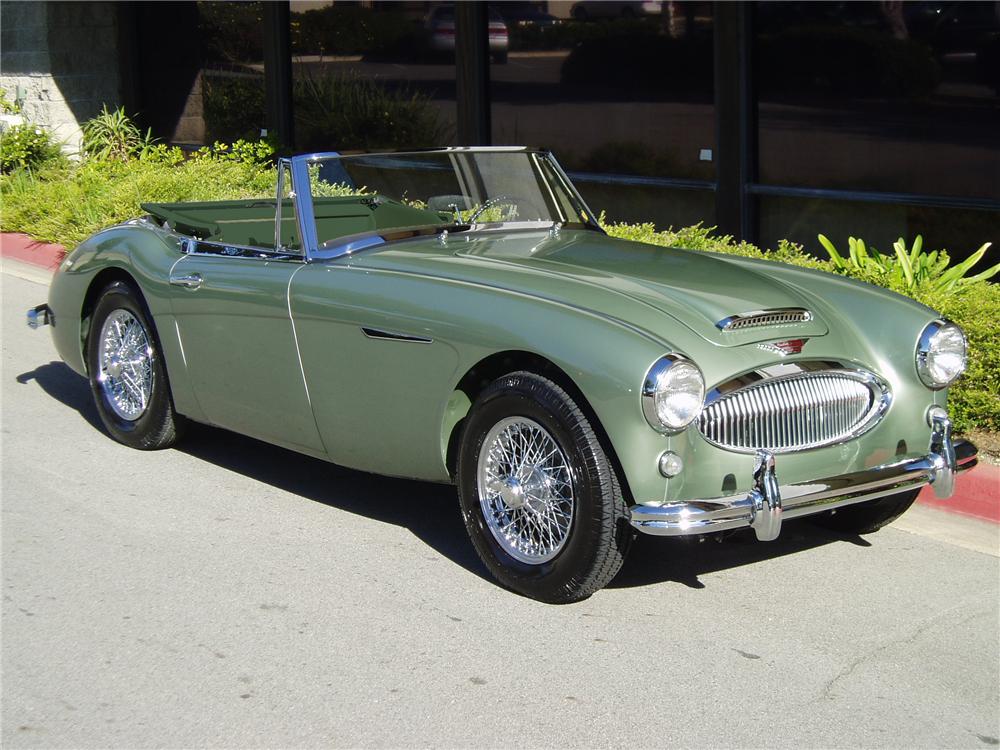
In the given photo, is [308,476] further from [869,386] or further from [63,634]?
[869,386]

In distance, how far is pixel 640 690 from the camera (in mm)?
3770

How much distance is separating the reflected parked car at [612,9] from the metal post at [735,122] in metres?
0.67

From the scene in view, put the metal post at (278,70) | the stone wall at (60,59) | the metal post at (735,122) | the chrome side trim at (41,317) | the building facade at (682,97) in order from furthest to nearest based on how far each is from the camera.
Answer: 1. the stone wall at (60,59)
2. the metal post at (278,70)
3. the metal post at (735,122)
4. the building facade at (682,97)
5. the chrome side trim at (41,317)

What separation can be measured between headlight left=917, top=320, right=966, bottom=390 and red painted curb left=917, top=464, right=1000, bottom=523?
89 centimetres

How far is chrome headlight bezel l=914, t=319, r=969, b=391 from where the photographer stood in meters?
4.66

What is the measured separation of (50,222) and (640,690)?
9094 millimetres

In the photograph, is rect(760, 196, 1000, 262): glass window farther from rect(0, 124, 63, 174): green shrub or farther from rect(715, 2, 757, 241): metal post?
rect(0, 124, 63, 174): green shrub

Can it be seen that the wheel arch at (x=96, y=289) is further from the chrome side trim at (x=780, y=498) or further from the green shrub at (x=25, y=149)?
the green shrub at (x=25, y=149)

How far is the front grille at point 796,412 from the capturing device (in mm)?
4164

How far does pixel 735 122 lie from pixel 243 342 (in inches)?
213

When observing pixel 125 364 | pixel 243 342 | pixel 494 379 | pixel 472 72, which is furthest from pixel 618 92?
pixel 494 379

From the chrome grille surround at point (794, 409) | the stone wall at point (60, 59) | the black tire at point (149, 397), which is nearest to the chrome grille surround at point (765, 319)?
the chrome grille surround at point (794, 409)

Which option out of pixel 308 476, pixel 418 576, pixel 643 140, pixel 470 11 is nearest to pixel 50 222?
pixel 470 11

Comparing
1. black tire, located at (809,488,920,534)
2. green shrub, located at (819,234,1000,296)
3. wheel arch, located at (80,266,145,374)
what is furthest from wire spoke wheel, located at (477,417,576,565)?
green shrub, located at (819,234,1000,296)
